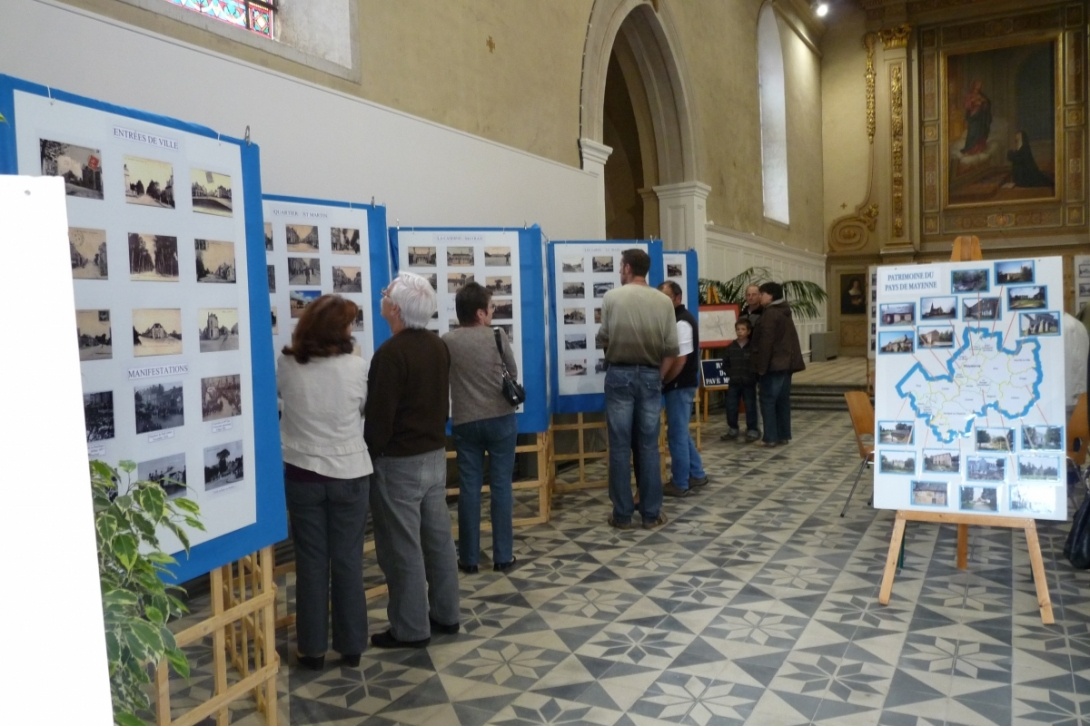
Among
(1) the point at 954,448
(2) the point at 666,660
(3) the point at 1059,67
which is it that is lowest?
(2) the point at 666,660

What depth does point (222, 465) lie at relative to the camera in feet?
9.11

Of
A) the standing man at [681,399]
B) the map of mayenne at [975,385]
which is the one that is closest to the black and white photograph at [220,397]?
the map of mayenne at [975,385]

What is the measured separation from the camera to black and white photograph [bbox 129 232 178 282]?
A: 8.07ft

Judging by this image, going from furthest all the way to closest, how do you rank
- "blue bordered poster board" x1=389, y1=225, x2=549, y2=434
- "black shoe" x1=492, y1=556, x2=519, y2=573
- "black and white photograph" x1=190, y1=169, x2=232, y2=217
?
1. "blue bordered poster board" x1=389, y1=225, x2=549, y2=434
2. "black shoe" x1=492, y1=556, x2=519, y2=573
3. "black and white photograph" x1=190, y1=169, x2=232, y2=217

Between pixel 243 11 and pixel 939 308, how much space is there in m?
4.79

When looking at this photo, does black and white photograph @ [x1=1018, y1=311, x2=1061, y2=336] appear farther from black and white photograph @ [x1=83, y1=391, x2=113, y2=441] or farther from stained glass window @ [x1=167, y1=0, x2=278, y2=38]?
stained glass window @ [x1=167, y1=0, x2=278, y2=38]

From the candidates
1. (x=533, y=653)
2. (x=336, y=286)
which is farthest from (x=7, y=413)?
(x=336, y=286)

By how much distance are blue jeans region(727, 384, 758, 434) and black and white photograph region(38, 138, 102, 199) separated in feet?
26.1

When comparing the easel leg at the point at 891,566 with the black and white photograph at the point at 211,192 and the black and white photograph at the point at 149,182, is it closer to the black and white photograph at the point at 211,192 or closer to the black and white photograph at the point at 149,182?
the black and white photograph at the point at 211,192

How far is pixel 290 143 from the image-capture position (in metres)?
5.41

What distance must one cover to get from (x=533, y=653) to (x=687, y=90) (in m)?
10.7

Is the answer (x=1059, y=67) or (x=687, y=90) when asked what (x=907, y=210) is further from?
(x=687, y=90)

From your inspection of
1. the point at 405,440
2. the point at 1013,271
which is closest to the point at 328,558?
the point at 405,440

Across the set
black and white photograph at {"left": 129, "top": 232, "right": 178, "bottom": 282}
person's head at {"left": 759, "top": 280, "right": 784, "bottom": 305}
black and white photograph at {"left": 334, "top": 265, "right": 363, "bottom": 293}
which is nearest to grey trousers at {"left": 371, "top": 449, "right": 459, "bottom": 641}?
black and white photograph at {"left": 334, "top": 265, "right": 363, "bottom": 293}
